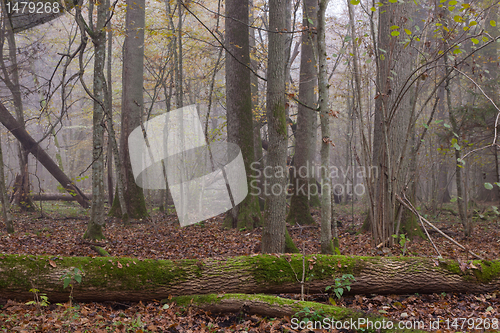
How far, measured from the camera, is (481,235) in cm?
764

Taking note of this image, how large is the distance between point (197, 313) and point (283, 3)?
503 cm

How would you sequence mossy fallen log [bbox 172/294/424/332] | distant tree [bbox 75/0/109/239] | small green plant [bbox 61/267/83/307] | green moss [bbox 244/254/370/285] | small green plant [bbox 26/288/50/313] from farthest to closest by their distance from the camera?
distant tree [bbox 75/0/109/239], green moss [bbox 244/254/370/285], small green plant [bbox 61/267/83/307], small green plant [bbox 26/288/50/313], mossy fallen log [bbox 172/294/424/332]

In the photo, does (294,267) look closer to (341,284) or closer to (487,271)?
(341,284)

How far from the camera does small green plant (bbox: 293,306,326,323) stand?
11.1 ft

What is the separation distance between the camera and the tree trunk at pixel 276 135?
5.12 meters

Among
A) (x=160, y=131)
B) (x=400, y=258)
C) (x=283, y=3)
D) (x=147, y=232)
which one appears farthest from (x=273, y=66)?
(x=160, y=131)

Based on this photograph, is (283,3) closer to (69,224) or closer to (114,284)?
(114,284)

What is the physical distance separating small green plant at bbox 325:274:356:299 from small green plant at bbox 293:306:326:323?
59cm

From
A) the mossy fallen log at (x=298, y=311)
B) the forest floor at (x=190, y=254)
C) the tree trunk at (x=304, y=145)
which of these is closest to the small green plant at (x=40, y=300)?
the forest floor at (x=190, y=254)

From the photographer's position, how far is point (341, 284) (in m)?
4.05

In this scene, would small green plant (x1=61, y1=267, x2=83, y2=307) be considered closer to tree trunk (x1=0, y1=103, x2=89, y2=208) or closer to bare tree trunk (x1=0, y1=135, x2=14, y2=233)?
bare tree trunk (x1=0, y1=135, x2=14, y2=233)

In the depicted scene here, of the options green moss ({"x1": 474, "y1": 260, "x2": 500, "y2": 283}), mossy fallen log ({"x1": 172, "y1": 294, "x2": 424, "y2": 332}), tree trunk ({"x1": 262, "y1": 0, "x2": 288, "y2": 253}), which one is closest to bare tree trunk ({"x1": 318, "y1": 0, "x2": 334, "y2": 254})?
tree trunk ({"x1": 262, "y1": 0, "x2": 288, "y2": 253})

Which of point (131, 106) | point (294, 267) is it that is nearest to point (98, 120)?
point (131, 106)

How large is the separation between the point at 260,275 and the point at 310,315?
90 centimetres
